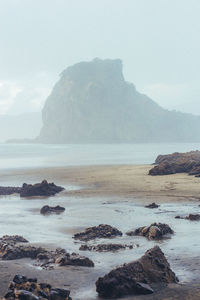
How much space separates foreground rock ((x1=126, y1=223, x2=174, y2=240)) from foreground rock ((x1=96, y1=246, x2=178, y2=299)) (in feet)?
13.3

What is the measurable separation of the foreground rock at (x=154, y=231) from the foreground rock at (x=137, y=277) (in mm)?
4046

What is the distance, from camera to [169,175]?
1405 inches

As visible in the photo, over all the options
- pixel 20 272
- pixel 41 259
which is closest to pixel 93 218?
pixel 41 259

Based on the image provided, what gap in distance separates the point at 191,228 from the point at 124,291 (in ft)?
22.2

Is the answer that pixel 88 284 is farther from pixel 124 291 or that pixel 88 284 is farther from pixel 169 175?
pixel 169 175

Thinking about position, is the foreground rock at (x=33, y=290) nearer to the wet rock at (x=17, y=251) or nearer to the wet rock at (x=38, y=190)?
the wet rock at (x=17, y=251)

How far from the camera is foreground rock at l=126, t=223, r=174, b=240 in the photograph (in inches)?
530

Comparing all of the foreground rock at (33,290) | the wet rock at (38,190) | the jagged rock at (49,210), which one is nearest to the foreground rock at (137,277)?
the foreground rock at (33,290)

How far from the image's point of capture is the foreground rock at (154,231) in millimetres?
13453

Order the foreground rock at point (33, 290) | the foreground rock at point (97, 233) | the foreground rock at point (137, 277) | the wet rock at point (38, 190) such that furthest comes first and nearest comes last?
the wet rock at point (38, 190) < the foreground rock at point (97, 233) < the foreground rock at point (137, 277) < the foreground rock at point (33, 290)

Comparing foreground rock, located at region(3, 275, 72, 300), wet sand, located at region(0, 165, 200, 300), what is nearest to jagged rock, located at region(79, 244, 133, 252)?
wet sand, located at region(0, 165, 200, 300)

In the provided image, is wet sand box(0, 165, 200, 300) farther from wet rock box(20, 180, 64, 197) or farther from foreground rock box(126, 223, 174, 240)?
foreground rock box(126, 223, 174, 240)

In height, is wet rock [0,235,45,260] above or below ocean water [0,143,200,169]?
below

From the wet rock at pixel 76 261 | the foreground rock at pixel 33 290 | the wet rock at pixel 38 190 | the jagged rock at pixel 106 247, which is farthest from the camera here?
the wet rock at pixel 38 190
